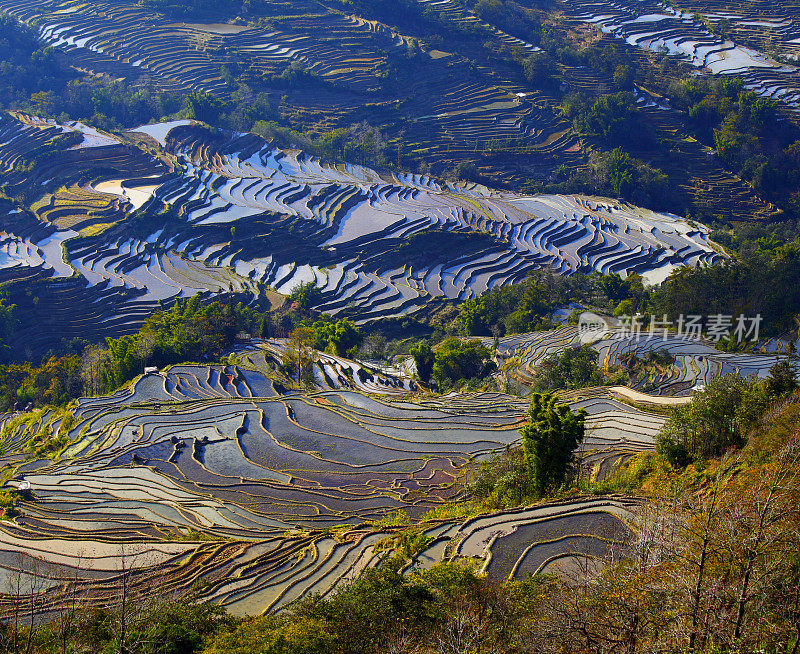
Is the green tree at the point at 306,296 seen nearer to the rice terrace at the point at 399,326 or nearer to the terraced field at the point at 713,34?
the rice terrace at the point at 399,326

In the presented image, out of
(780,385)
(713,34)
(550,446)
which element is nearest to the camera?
(550,446)

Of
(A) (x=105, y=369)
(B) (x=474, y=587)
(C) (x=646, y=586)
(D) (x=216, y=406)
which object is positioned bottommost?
(A) (x=105, y=369)

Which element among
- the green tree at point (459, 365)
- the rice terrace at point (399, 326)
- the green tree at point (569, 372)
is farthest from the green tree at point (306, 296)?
the green tree at point (569, 372)

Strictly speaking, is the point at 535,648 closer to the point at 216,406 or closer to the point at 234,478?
the point at 234,478

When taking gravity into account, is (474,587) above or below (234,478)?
above


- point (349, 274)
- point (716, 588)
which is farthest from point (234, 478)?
point (349, 274)

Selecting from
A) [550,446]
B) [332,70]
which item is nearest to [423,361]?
[550,446]

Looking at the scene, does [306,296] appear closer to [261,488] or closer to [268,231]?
[268,231]
